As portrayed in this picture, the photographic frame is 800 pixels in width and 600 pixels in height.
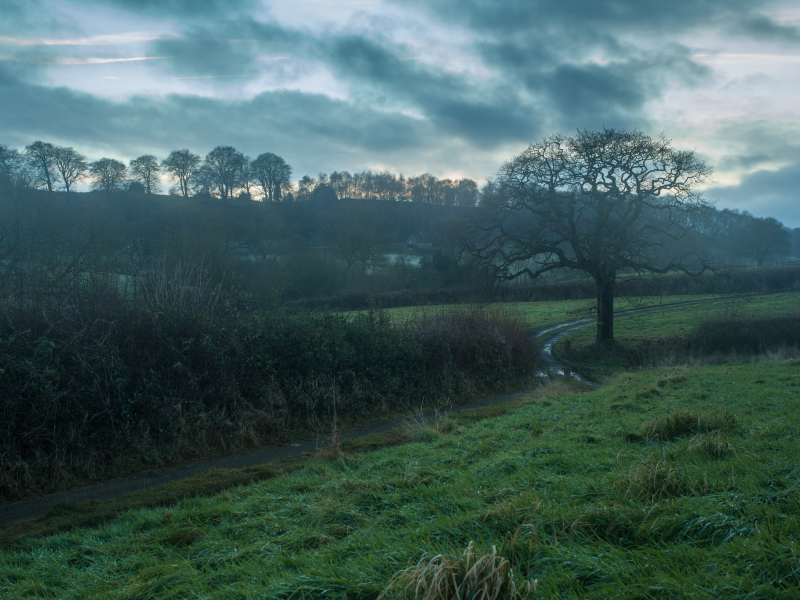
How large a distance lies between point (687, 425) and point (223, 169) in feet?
204

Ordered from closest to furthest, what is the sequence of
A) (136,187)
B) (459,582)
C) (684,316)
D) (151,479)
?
(459,582), (151,479), (684,316), (136,187)

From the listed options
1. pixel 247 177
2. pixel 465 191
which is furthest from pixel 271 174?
pixel 465 191

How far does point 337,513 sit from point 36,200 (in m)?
23.8

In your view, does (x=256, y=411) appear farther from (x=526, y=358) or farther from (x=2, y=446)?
(x=526, y=358)

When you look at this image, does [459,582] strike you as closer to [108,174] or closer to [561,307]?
[561,307]

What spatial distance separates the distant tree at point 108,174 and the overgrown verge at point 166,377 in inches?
1328

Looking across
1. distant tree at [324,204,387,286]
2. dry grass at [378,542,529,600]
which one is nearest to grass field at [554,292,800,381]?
dry grass at [378,542,529,600]

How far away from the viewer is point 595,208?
26.2 metres

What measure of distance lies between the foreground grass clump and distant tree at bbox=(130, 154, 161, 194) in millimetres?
52573

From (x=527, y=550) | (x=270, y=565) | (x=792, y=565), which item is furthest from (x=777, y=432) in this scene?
(x=270, y=565)

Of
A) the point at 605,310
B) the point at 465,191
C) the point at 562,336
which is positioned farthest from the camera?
the point at 465,191

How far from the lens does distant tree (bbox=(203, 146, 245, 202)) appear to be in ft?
191

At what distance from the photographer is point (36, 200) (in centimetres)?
2105

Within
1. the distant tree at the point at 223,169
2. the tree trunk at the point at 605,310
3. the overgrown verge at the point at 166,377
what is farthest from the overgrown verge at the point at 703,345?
the distant tree at the point at 223,169
